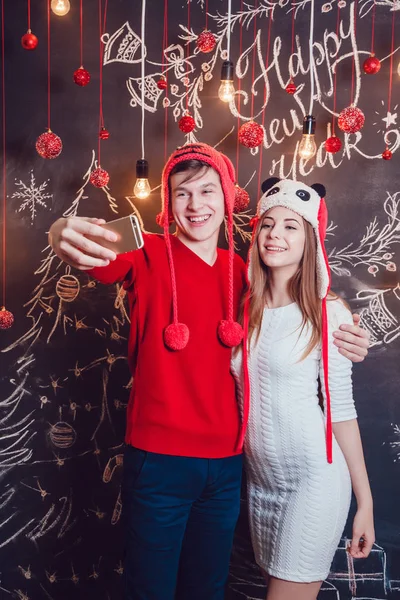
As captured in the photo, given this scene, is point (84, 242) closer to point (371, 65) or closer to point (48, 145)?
point (48, 145)

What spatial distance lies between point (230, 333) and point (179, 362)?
0.15 m

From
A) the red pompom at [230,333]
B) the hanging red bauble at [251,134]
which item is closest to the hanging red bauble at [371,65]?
the hanging red bauble at [251,134]

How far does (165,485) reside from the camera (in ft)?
4.30

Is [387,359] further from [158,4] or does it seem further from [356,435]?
[158,4]

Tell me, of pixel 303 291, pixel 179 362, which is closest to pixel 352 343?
pixel 303 291

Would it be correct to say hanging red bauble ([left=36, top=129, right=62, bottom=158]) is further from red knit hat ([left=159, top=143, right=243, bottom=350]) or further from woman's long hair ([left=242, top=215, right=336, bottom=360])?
woman's long hair ([left=242, top=215, right=336, bottom=360])

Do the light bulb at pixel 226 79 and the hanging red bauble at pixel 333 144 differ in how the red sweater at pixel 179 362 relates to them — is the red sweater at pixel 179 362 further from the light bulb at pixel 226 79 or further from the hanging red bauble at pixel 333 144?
the hanging red bauble at pixel 333 144

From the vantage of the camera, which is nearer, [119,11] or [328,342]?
[328,342]

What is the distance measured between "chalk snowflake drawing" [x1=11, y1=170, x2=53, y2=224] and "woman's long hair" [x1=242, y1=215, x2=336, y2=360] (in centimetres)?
83

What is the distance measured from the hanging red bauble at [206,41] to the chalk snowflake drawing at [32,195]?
681 mm

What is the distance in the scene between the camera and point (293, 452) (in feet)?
4.42

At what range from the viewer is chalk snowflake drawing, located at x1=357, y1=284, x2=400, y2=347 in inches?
72.4

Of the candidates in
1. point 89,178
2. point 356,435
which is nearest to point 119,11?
point 89,178

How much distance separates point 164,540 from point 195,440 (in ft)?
0.85
